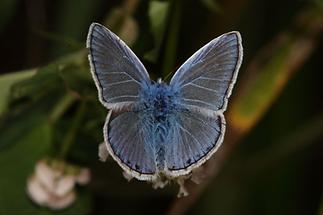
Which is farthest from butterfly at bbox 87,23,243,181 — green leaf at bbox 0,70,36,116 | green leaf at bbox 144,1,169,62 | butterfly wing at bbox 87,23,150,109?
green leaf at bbox 0,70,36,116

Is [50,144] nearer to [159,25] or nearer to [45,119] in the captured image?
[45,119]

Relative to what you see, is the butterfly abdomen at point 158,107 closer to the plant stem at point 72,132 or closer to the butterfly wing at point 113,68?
the butterfly wing at point 113,68

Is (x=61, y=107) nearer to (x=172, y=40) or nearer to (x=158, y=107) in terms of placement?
(x=172, y=40)

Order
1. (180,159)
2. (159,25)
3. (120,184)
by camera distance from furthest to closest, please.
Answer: (120,184) → (159,25) → (180,159)

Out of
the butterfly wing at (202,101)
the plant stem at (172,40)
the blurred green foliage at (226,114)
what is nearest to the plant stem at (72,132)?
the blurred green foliage at (226,114)

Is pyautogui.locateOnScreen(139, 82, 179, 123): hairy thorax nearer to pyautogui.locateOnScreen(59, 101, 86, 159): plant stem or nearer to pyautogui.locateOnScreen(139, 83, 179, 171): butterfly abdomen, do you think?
pyautogui.locateOnScreen(139, 83, 179, 171): butterfly abdomen

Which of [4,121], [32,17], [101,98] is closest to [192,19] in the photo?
[32,17]

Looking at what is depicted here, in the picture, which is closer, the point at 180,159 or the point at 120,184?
the point at 180,159
